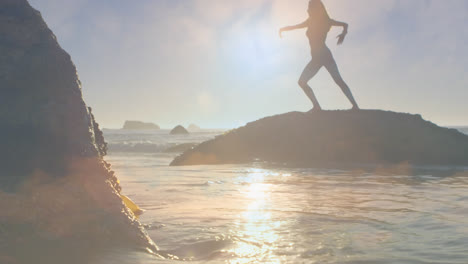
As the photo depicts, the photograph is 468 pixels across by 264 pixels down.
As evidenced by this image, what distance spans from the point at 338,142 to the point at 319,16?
257 cm

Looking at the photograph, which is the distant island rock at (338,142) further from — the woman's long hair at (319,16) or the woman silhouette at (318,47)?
the woman's long hair at (319,16)

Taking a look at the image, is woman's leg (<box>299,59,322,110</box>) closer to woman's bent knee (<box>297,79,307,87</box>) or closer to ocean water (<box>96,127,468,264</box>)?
woman's bent knee (<box>297,79,307,87</box>)

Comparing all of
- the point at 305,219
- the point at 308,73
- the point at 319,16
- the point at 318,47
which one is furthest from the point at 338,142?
the point at 305,219

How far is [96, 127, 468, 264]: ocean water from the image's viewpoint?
2020 millimetres

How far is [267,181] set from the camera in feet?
16.7

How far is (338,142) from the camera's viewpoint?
793cm

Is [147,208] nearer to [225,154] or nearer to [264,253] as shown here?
[264,253]

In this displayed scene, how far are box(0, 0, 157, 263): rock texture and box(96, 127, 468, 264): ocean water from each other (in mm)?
241

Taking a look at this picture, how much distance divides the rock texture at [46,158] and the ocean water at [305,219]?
24 cm

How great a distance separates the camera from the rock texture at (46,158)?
183 centimetres

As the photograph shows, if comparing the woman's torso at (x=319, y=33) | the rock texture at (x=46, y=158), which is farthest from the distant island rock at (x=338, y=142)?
the rock texture at (x=46, y=158)

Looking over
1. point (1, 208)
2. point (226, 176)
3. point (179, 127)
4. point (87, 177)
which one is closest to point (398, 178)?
point (226, 176)

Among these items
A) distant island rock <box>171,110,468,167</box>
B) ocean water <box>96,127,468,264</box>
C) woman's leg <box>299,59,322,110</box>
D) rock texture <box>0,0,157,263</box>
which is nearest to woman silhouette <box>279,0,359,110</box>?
woman's leg <box>299,59,322,110</box>

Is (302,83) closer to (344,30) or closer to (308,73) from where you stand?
(308,73)
